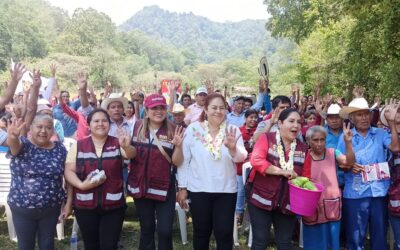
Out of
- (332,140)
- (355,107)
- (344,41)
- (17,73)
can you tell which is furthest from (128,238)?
(344,41)

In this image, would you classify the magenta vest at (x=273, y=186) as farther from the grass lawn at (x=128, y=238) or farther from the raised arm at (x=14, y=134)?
the raised arm at (x=14, y=134)

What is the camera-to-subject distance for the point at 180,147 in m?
3.96

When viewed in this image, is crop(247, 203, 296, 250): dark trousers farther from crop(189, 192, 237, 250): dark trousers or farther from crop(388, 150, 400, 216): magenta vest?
crop(388, 150, 400, 216): magenta vest

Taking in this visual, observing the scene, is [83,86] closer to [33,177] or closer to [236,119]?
[33,177]

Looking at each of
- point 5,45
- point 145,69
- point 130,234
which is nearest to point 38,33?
point 5,45

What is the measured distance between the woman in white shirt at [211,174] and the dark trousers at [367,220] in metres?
1.29

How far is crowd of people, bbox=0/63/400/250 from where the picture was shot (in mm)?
3717

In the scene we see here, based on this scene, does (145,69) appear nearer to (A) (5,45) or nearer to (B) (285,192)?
(A) (5,45)

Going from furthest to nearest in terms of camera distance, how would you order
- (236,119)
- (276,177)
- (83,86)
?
(236,119) → (83,86) → (276,177)

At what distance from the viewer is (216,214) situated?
13.2ft

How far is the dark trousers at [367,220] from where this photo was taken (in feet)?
13.9

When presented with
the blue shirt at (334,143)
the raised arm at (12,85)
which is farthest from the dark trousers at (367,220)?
the raised arm at (12,85)

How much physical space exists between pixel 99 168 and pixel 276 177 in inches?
63.9

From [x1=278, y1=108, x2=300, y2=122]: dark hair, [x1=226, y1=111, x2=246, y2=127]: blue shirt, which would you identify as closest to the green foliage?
[x1=226, y1=111, x2=246, y2=127]: blue shirt
